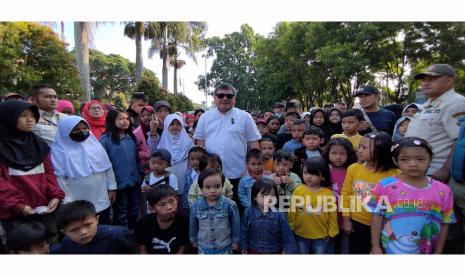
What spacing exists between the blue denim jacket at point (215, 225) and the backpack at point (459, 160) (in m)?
1.65

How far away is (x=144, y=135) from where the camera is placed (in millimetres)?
4227

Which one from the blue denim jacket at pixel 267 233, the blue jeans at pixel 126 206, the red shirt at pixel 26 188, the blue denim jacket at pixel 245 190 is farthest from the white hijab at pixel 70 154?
the blue denim jacket at pixel 267 233

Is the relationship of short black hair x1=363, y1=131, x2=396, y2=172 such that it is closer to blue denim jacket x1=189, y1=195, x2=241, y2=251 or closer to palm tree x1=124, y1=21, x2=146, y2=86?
blue denim jacket x1=189, y1=195, x2=241, y2=251

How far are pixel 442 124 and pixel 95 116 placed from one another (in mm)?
3544

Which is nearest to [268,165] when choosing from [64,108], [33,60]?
[64,108]

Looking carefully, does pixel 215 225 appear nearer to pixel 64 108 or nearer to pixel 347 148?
pixel 347 148

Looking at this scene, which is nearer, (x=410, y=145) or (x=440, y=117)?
(x=410, y=145)

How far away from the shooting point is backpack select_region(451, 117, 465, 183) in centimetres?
231

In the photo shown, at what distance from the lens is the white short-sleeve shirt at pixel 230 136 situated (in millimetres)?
3475

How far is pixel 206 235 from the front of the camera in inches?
101

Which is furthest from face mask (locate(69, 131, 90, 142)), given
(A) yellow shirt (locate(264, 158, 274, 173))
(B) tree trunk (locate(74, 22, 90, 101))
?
(B) tree trunk (locate(74, 22, 90, 101))

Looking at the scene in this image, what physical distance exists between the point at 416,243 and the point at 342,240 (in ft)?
2.19

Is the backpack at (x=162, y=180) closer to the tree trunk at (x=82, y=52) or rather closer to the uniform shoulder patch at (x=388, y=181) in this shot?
the uniform shoulder patch at (x=388, y=181)

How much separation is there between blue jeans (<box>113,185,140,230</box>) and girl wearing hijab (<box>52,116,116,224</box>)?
356 mm
